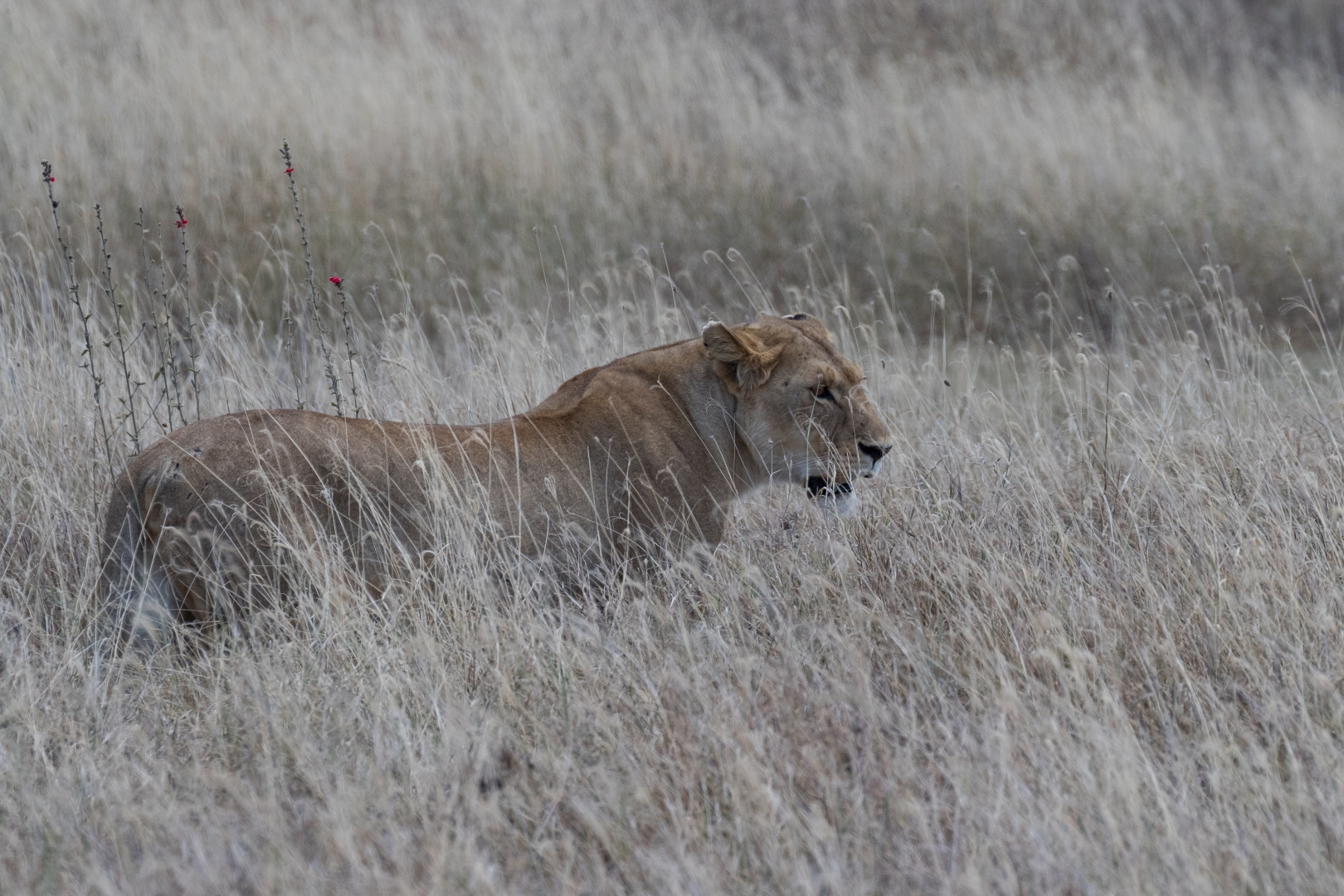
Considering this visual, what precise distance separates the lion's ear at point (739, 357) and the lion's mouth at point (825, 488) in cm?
41

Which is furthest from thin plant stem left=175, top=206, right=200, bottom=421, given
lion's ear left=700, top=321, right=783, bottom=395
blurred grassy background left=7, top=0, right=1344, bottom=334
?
blurred grassy background left=7, top=0, right=1344, bottom=334

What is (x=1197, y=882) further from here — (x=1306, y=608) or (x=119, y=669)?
(x=119, y=669)

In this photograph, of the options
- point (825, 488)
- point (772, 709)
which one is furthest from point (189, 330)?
point (772, 709)

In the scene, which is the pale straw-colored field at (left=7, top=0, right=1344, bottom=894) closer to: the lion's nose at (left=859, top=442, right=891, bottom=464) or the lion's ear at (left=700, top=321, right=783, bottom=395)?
the lion's nose at (left=859, top=442, right=891, bottom=464)

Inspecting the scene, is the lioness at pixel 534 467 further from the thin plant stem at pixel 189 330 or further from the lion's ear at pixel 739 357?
the thin plant stem at pixel 189 330

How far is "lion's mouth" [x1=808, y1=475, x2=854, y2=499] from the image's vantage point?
4.60 metres

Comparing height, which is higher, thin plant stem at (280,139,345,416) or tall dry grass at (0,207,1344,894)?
thin plant stem at (280,139,345,416)

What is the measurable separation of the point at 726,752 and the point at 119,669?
1815 millimetres

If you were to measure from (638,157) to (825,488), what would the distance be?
6.76 meters

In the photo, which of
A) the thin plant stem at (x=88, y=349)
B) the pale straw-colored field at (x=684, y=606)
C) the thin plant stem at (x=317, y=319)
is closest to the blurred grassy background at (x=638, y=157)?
the pale straw-colored field at (x=684, y=606)

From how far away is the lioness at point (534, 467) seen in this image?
384 centimetres

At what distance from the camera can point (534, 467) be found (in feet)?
14.4

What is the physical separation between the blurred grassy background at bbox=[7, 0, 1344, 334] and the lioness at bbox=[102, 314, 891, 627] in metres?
4.02

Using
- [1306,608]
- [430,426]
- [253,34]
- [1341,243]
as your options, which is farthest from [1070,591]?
[253,34]
